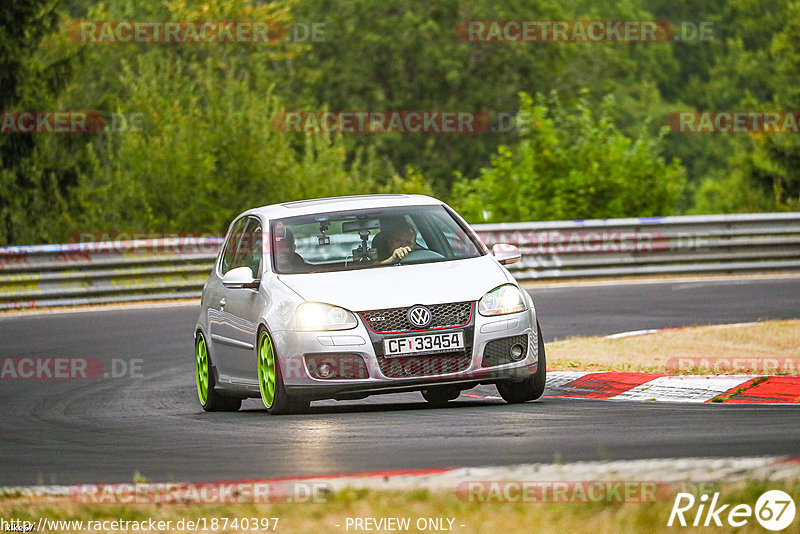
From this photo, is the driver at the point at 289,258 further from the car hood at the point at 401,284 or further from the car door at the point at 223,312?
the car door at the point at 223,312

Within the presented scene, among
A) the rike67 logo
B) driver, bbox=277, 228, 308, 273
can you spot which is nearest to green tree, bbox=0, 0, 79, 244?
driver, bbox=277, 228, 308, 273

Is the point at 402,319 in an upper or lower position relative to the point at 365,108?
upper

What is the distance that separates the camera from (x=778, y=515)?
543cm

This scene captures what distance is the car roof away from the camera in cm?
1132

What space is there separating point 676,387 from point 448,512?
533 centimetres

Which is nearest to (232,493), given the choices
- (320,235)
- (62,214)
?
(320,235)

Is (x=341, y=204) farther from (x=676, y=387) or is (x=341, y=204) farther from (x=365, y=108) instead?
(x=365, y=108)

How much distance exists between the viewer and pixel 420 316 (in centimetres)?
977

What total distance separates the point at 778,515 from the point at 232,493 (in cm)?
231

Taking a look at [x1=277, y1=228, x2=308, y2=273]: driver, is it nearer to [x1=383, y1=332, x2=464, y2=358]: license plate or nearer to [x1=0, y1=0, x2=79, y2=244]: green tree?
[x1=383, y1=332, x2=464, y2=358]: license plate

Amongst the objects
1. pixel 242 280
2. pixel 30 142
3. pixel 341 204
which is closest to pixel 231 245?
pixel 341 204

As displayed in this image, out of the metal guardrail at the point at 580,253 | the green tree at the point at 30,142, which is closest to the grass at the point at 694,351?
the metal guardrail at the point at 580,253

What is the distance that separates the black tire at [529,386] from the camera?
34.0 feet

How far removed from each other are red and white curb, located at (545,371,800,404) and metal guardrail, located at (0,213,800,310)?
36.5 feet
